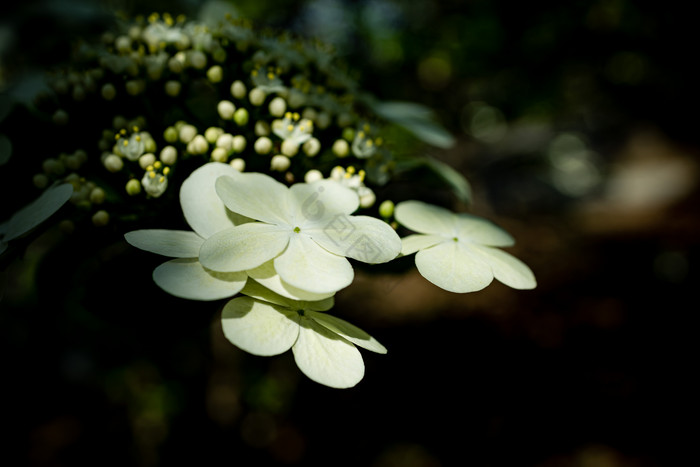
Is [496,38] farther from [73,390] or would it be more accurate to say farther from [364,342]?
[73,390]

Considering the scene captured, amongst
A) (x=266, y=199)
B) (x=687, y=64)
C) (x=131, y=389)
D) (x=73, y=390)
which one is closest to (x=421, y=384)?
(x=131, y=389)

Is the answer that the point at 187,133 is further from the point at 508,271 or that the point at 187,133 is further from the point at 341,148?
the point at 508,271

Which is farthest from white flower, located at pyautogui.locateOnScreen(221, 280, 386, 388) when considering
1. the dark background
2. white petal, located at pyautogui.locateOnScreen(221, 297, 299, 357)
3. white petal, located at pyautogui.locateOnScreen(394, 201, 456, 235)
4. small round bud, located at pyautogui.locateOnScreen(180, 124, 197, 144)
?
the dark background

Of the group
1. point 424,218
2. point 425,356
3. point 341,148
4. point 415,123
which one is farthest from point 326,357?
point 425,356

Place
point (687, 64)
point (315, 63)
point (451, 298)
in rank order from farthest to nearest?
point (687, 64)
point (451, 298)
point (315, 63)

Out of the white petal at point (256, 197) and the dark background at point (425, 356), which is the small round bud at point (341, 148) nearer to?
the white petal at point (256, 197)

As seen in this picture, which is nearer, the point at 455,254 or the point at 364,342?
the point at 364,342

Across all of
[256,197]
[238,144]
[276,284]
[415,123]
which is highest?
[415,123]
